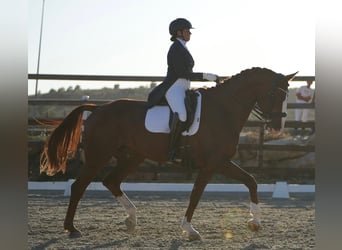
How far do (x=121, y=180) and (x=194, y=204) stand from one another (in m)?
0.94

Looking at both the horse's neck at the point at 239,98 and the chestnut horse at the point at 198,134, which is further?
the horse's neck at the point at 239,98

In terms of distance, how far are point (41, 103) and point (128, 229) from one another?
15.8ft

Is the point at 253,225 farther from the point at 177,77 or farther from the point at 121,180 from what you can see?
the point at 177,77

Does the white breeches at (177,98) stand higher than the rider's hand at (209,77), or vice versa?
the rider's hand at (209,77)

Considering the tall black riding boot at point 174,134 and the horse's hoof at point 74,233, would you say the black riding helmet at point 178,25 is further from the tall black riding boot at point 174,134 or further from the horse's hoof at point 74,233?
the horse's hoof at point 74,233

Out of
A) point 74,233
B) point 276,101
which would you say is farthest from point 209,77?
point 74,233

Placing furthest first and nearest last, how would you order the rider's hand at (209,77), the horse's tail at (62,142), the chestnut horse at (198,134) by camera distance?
the horse's tail at (62,142), the rider's hand at (209,77), the chestnut horse at (198,134)

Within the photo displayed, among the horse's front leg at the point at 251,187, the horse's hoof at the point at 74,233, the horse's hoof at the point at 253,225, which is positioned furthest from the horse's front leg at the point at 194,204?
the horse's hoof at the point at 74,233

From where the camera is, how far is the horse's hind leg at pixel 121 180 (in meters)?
5.02

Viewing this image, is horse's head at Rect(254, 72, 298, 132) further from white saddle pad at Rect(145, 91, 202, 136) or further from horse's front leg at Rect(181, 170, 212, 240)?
horse's front leg at Rect(181, 170, 212, 240)

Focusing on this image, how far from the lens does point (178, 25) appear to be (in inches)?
202

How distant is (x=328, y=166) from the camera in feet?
3.35

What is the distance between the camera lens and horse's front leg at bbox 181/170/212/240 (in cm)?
451

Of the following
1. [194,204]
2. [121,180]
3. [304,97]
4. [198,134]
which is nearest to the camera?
[194,204]
